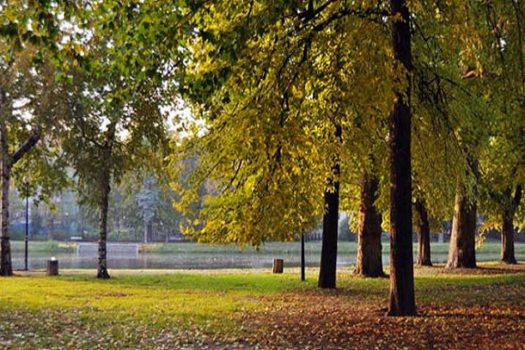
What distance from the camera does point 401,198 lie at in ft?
35.3

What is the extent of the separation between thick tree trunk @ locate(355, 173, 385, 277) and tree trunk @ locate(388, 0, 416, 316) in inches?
356

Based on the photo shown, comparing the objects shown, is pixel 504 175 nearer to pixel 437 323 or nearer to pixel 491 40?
pixel 491 40

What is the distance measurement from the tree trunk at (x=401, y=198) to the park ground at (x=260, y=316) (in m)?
0.49

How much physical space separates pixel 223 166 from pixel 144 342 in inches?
131

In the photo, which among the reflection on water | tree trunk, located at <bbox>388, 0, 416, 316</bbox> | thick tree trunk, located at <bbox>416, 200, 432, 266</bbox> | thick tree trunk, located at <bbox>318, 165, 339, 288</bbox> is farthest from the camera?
the reflection on water

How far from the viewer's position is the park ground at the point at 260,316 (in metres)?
9.16

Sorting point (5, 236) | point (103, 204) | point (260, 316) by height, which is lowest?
point (260, 316)

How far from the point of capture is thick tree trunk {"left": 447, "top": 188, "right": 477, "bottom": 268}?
2378cm

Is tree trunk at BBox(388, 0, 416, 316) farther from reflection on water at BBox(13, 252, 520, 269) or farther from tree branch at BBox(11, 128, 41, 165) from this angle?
reflection on water at BBox(13, 252, 520, 269)

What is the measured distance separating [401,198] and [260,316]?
11.9ft

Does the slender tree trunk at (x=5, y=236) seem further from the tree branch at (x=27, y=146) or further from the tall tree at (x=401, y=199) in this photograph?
the tall tree at (x=401, y=199)

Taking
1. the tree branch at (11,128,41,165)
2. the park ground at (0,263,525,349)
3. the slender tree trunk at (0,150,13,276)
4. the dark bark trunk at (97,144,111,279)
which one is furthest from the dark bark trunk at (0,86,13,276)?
the park ground at (0,263,525,349)

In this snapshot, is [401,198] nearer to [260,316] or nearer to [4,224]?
[260,316]

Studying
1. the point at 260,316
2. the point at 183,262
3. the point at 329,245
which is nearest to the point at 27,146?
the point at 329,245
